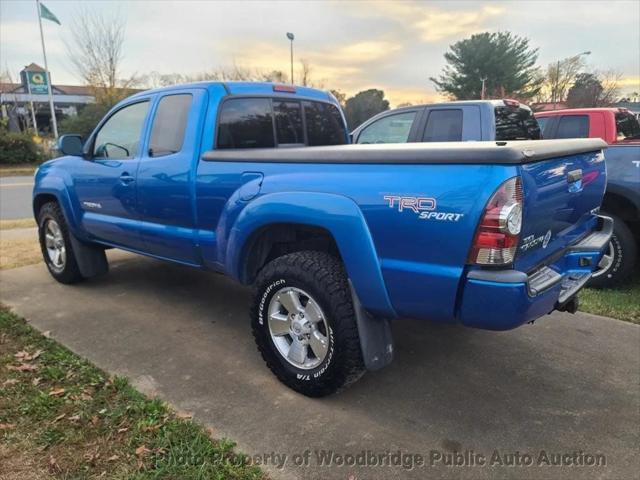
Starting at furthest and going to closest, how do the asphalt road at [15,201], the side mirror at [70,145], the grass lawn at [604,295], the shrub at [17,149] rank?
the shrub at [17,149], the asphalt road at [15,201], the side mirror at [70,145], the grass lawn at [604,295]

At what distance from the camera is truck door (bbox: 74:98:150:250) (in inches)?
164

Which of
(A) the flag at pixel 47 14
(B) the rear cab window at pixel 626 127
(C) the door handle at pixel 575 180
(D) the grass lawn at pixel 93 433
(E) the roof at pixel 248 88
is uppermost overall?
(A) the flag at pixel 47 14

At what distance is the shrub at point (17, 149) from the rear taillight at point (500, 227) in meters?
31.6

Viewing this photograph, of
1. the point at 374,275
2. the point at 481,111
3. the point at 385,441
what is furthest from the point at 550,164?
the point at 481,111

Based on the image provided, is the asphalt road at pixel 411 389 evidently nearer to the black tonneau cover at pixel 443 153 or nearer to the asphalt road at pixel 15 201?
the black tonneau cover at pixel 443 153

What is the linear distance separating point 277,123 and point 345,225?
69.7 inches

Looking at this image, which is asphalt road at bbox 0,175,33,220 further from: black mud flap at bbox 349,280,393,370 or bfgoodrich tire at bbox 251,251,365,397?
black mud flap at bbox 349,280,393,370

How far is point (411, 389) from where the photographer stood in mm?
3135

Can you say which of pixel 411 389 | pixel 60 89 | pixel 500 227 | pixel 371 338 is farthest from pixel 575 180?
pixel 60 89

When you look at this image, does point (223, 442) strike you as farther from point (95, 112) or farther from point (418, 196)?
point (95, 112)

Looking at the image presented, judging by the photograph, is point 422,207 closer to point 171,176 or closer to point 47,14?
point 171,176

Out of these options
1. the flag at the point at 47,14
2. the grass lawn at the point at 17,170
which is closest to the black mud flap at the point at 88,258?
the grass lawn at the point at 17,170

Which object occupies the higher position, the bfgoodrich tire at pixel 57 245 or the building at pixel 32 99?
the building at pixel 32 99

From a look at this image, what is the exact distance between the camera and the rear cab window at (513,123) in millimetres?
6250
